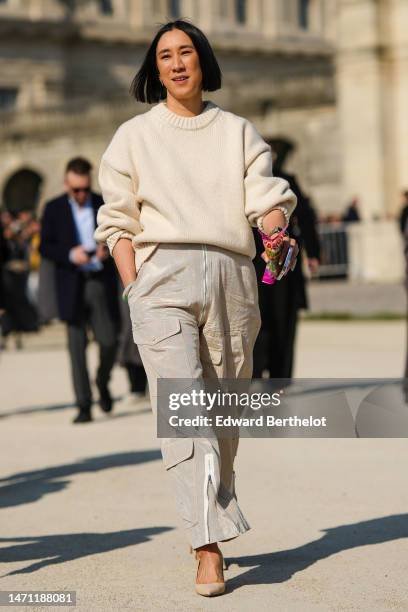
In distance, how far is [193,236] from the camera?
552 centimetres

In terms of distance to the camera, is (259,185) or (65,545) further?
(65,545)

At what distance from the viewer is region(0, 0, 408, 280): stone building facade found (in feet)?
97.0

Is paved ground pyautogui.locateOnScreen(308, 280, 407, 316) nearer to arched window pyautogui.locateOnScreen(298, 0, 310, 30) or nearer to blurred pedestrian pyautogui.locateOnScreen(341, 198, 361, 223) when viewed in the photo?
blurred pedestrian pyautogui.locateOnScreen(341, 198, 361, 223)

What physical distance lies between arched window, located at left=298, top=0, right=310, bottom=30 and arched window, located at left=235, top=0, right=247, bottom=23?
3678 mm

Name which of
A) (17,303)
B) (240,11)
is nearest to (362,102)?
(17,303)

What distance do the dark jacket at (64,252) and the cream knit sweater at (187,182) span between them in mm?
5189

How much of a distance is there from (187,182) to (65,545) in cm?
173

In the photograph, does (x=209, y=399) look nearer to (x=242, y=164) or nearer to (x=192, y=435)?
(x=192, y=435)

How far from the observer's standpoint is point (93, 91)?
7081 centimetres

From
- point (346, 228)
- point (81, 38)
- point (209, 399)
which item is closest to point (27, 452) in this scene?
point (209, 399)

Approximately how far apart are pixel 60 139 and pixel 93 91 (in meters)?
17.2

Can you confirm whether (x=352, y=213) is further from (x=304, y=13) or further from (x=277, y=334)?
(x=304, y=13)

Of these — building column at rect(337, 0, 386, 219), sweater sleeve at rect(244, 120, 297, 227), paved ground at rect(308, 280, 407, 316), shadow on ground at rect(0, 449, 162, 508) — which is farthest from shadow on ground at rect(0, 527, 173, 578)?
building column at rect(337, 0, 386, 219)

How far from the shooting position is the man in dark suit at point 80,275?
35.7 feet
